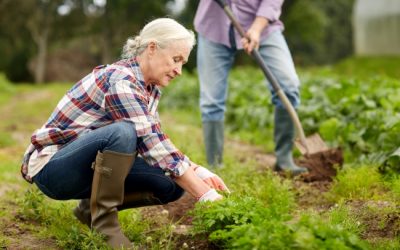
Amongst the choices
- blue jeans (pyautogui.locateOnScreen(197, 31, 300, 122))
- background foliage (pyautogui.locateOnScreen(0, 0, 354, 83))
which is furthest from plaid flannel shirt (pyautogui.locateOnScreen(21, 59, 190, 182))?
background foliage (pyautogui.locateOnScreen(0, 0, 354, 83))

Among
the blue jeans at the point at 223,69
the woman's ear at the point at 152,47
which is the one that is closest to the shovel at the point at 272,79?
the blue jeans at the point at 223,69

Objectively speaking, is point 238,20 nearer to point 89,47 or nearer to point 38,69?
point 38,69

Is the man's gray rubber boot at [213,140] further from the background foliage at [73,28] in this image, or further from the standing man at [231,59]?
the background foliage at [73,28]

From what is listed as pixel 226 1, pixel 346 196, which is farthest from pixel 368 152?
pixel 226 1

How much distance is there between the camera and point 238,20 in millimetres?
4629

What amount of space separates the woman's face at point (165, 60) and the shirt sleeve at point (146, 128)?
0.17m

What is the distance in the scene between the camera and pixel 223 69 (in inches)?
182

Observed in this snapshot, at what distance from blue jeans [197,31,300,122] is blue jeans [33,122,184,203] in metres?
1.53

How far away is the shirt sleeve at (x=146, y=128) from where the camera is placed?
2775 mm

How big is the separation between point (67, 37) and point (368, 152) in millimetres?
28886

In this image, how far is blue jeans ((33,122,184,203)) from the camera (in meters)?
2.78

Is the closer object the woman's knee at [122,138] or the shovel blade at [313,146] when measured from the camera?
the woman's knee at [122,138]

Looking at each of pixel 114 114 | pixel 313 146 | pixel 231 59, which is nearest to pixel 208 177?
pixel 114 114

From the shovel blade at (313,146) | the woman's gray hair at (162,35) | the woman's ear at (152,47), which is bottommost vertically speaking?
the shovel blade at (313,146)
